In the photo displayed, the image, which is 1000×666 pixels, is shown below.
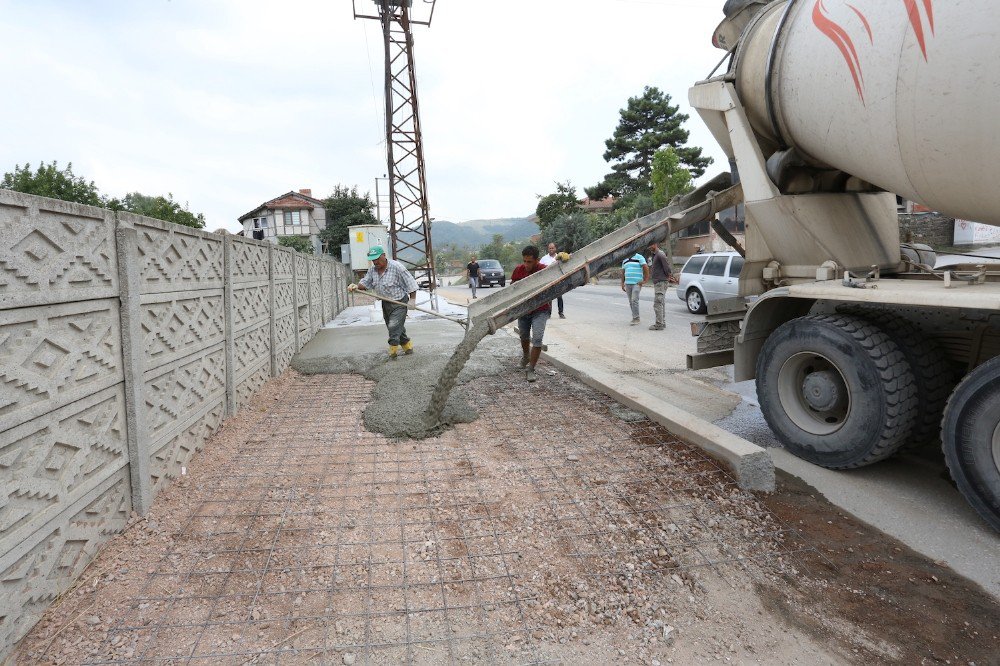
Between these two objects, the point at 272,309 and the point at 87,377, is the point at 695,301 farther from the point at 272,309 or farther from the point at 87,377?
the point at 87,377

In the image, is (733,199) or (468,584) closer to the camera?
(468,584)

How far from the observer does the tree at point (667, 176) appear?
2494 centimetres

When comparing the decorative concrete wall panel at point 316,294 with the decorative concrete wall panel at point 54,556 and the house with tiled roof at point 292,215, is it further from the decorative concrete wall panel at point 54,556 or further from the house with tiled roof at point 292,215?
the house with tiled roof at point 292,215

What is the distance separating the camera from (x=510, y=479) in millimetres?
3539

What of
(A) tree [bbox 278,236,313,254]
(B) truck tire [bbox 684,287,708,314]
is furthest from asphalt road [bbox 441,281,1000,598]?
(A) tree [bbox 278,236,313,254]

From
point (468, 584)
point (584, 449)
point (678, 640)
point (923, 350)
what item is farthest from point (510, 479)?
point (923, 350)

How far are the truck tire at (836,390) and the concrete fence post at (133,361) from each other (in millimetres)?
4066

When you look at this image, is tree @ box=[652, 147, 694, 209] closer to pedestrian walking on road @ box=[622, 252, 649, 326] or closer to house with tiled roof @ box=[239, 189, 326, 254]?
pedestrian walking on road @ box=[622, 252, 649, 326]

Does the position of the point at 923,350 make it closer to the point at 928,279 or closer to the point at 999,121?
the point at 928,279

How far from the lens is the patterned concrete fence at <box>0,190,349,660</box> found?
2.06 metres

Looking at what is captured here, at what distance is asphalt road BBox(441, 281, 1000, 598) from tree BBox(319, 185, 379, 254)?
112ft

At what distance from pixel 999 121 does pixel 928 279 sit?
1.30 m

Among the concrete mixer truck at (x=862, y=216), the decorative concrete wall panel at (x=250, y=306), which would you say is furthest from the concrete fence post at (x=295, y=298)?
the concrete mixer truck at (x=862, y=216)

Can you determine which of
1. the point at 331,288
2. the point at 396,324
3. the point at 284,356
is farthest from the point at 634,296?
the point at 331,288
